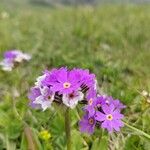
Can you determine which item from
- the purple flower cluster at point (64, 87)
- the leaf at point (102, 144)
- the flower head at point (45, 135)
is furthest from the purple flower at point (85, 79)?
the flower head at point (45, 135)

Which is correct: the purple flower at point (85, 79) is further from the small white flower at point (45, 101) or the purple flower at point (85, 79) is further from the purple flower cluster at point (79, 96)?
the small white flower at point (45, 101)

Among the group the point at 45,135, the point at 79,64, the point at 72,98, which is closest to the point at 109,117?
the point at 72,98

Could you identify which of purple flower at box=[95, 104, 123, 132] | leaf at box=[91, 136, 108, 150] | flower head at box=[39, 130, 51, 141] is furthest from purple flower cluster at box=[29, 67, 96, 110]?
flower head at box=[39, 130, 51, 141]

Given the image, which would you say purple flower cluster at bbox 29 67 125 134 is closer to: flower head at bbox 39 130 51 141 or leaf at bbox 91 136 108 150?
leaf at bbox 91 136 108 150

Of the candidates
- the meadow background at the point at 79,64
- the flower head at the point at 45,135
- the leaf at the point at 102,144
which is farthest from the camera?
the meadow background at the point at 79,64

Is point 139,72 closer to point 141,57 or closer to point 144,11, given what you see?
point 141,57

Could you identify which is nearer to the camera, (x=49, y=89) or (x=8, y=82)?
(x=49, y=89)

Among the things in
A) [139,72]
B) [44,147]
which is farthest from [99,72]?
[44,147]
